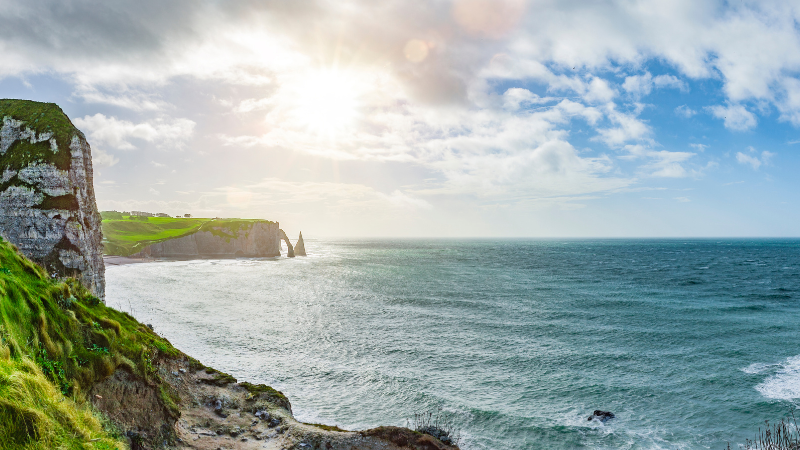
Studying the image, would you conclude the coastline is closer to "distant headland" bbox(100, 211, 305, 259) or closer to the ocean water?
"distant headland" bbox(100, 211, 305, 259)

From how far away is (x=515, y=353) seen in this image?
30.2m

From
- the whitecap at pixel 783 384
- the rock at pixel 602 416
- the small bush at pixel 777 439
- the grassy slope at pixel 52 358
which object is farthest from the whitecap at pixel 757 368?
the grassy slope at pixel 52 358

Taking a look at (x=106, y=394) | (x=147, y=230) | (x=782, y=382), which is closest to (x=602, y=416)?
(x=782, y=382)

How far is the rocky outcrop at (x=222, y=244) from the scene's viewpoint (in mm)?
112625

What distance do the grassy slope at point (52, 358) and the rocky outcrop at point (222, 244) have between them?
110058mm

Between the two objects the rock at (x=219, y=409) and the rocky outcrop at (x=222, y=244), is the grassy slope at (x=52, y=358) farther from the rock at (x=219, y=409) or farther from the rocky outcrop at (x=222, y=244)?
the rocky outcrop at (x=222, y=244)

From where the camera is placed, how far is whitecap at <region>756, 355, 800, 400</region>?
22309 millimetres

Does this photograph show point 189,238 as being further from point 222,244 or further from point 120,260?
point 120,260

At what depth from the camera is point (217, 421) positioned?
52.2 ft

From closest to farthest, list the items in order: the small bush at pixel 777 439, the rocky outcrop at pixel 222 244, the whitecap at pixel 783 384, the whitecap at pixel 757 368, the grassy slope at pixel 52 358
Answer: the grassy slope at pixel 52 358 → the small bush at pixel 777 439 → the whitecap at pixel 783 384 → the whitecap at pixel 757 368 → the rocky outcrop at pixel 222 244

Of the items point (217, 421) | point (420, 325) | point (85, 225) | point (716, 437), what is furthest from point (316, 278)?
point (716, 437)

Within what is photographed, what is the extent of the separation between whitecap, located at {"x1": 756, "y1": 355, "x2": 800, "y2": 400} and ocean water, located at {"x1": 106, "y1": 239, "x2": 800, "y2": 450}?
0.14m

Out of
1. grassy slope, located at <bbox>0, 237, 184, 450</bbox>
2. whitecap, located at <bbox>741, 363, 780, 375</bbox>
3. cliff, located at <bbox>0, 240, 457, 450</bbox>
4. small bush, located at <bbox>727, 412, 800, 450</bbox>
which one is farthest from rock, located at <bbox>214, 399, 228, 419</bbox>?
whitecap, located at <bbox>741, 363, 780, 375</bbox>

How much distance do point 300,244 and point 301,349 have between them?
118593mm
